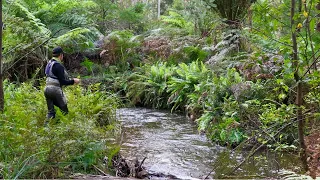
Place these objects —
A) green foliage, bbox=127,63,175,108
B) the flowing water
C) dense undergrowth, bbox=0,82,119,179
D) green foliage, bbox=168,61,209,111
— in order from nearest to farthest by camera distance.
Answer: dense undergrowth, bbox=0,82,119,179, the flowing water, green foliage, bbox=168,61,209,111, green foliage, bbox=127,63,175,108

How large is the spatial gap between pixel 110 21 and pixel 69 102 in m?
11.7

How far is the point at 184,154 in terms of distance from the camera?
18.0 feet

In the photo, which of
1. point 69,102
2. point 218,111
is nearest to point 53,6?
point 69,102

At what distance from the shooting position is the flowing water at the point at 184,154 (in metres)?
4.61

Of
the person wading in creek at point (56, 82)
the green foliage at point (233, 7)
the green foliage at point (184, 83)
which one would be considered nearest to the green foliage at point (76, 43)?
the green foliage at point (184, 83)

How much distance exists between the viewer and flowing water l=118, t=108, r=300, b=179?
15.1 ft

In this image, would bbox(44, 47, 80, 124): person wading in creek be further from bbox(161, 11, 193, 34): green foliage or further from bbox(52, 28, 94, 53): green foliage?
bbox(161, 11, 193, 34): green foliage

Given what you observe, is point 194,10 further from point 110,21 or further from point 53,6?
point 110,21

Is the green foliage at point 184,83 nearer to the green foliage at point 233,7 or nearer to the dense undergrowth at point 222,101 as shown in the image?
the dense undergrowth at point 222,101

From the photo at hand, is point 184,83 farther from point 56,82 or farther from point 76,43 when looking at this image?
point 76,43

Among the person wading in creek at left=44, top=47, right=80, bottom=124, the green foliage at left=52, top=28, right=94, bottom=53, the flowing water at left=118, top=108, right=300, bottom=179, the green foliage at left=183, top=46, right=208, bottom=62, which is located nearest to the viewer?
the flowing water at left=118, top=108, right=300, bottom=179

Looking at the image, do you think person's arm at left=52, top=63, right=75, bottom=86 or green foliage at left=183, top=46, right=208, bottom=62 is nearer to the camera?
person's arm at left=52, top=63, right=75, bottom=86

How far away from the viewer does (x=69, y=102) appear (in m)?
6.23

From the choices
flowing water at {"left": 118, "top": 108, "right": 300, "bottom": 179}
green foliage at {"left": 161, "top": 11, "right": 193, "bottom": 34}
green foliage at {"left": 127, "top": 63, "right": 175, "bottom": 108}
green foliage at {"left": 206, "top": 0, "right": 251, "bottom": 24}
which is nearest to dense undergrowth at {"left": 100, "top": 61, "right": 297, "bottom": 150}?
green foliage at {"left": 127, "top": 63, "right": 175, "bottom": 108}
